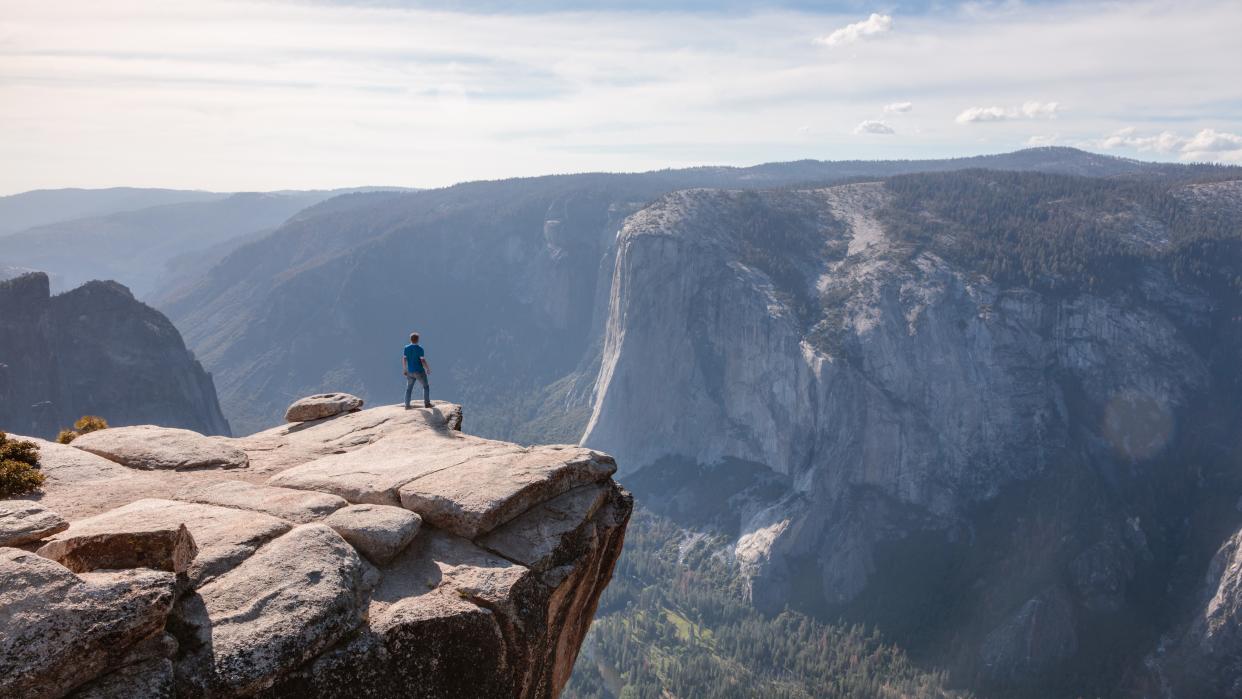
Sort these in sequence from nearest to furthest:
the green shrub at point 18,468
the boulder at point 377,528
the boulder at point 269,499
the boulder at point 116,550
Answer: the boulder at point 116,550 < the boulder at point 377,528 < the green shrub at point 18,468 < the boulder at point 269,499

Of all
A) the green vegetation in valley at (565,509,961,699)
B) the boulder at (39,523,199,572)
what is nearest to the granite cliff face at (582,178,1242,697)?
the green vegetation in valley at (565,509,961,699)

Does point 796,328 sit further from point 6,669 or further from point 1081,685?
point 6,669

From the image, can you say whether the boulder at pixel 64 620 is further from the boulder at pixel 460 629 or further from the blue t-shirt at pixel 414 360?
the blue t-shirt at pixel 414 360

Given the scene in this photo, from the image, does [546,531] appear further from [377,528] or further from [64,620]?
[64,620]

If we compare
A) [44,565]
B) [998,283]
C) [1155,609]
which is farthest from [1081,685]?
[44,565]

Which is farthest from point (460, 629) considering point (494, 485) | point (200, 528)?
point (200, 528)

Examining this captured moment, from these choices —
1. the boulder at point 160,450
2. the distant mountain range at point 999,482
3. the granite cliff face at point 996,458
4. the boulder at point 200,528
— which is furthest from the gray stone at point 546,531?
the granite cliff face at point 996,458

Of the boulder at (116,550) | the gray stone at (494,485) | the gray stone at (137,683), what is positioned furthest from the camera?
the gray stone at (494,485)

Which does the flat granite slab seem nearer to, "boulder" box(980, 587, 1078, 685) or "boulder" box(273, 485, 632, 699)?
"boulder" box(273, 485, 632, 699)
